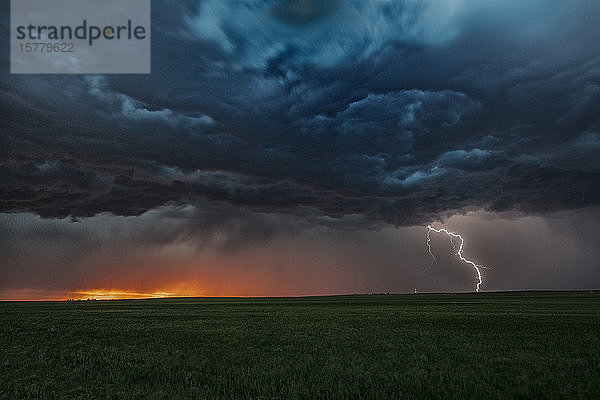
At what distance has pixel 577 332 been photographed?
2811cm

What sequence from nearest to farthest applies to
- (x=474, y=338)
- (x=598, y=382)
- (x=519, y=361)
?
(x=598, y=382), (x=519, y=361), (x=474, y=338)

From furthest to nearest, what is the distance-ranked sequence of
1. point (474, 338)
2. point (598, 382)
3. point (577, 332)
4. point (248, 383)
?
point (577, 332), point (474, 338), point (248, 383), point (598, 382)

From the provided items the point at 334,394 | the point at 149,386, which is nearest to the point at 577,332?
the point at 334,394

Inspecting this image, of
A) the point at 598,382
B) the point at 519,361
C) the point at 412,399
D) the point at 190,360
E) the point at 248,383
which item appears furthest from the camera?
the point at 190,360

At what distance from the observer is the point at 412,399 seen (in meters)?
13.0

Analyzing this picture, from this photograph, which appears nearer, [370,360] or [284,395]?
[284,395]

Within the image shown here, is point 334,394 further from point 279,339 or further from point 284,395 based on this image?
point 279,339

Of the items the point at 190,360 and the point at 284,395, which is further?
the point at 190,360

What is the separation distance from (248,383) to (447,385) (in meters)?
7.33

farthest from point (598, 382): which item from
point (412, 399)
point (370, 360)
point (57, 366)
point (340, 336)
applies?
point (57, 366)

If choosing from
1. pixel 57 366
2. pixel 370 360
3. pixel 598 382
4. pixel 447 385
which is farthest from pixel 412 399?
pixel 57 366

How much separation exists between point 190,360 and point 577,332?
26.6 meters

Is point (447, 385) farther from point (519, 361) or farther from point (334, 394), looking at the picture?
point (519, 361)

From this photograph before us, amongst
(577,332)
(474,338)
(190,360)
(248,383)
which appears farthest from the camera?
(577,332)
